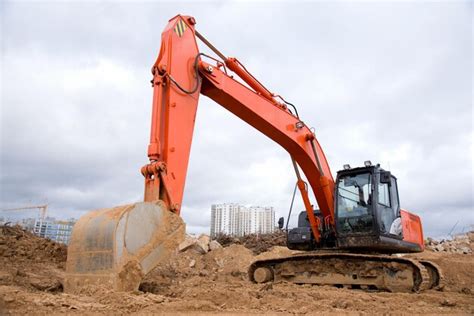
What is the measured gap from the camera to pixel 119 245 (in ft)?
16.0

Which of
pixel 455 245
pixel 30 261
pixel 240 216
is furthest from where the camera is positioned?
pixel 240 216

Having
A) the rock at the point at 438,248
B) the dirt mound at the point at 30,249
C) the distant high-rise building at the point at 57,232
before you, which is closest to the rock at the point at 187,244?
the distant high-rise building at the point at 57,232

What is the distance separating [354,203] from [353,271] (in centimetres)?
132

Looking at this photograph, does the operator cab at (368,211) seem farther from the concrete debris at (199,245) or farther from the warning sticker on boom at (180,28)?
the concrete debris at (199,245)

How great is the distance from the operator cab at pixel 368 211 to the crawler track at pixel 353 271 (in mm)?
305

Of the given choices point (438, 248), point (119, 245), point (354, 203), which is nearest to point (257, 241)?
point (438, 248)

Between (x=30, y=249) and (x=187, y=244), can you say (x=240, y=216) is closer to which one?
(x=187, y=244)

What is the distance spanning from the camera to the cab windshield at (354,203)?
25.9 ft

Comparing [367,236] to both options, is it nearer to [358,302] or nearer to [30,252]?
[358,302]

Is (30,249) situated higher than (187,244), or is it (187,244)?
(187,244)

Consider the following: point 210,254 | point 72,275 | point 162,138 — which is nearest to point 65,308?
point 72,275

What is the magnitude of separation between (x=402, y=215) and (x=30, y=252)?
290 inches

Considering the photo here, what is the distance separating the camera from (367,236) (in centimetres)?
776

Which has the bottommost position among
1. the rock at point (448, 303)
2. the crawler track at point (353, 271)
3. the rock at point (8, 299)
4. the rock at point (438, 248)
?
the rock at point (448, 303)
